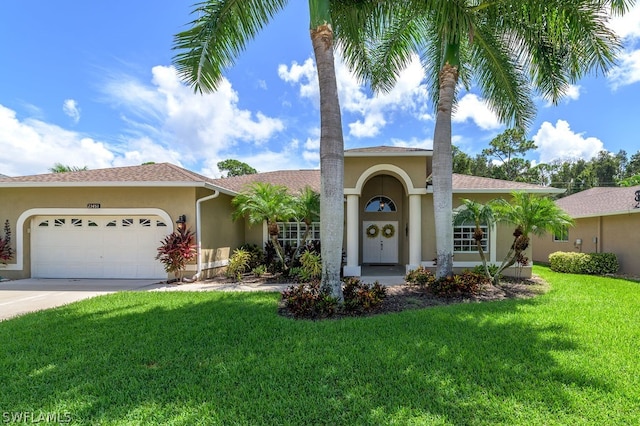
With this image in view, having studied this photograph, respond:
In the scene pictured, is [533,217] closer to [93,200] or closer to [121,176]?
[121,176]

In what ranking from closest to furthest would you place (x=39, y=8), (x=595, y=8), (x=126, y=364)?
(x=126, y=364), (x=595, y=8), (x=39, y=8)

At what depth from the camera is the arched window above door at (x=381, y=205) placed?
50.6 ft

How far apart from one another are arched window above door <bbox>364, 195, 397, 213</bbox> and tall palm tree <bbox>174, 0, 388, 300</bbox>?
27.4 ft

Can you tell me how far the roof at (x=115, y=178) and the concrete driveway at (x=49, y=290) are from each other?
3.60 meters

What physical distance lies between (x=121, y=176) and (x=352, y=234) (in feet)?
30.7

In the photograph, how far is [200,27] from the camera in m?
7.48

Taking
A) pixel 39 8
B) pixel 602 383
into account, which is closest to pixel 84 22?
pixel 39 8

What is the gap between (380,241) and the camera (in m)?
15.5

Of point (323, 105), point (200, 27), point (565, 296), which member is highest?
point (200, 27)

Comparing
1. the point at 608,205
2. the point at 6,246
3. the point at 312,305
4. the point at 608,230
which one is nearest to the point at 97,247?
the point at 6,246

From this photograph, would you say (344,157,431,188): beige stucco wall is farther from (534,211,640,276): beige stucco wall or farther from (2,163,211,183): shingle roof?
(534,211,640,276): beige stucco wall

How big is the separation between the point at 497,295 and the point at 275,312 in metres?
6.49

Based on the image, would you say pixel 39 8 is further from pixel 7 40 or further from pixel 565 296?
pixel 565 296
